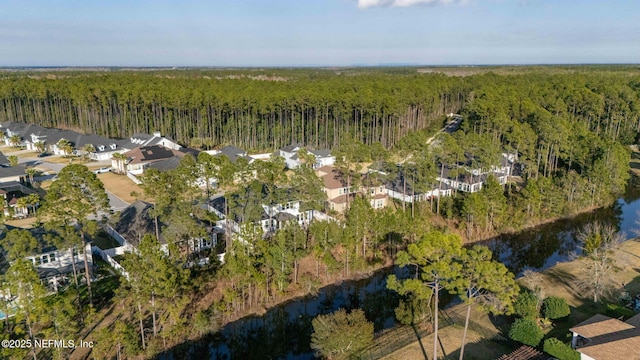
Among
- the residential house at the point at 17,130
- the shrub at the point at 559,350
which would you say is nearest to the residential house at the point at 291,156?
the shrub at the point at 559,350

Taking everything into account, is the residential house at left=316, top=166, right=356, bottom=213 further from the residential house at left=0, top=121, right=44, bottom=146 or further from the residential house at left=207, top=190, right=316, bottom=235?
the residential house at left=0, top=121, right=44, bottom=146

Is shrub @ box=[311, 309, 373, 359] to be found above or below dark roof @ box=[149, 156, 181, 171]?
below

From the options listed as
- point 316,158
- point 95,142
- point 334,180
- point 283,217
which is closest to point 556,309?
point 283,217

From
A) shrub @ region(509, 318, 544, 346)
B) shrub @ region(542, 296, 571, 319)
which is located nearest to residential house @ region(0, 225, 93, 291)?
shrub @ region(509, 318, 544, 346)

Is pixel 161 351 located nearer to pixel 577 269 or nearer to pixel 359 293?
pixel 359 293

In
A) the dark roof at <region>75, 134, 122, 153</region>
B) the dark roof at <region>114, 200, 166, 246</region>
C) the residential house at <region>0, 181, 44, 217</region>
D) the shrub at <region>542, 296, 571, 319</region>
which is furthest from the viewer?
the dark roof at <region>75, 134, 122, 153</region>

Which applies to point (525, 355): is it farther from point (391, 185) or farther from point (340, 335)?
point (391, 185)
